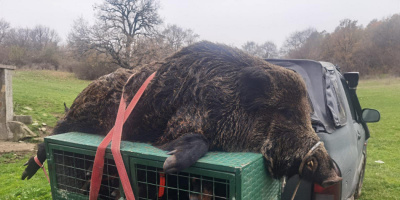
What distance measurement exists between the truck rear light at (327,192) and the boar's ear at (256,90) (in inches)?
30.3

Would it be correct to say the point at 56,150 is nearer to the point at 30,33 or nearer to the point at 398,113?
the point at 398,113

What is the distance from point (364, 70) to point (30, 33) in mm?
55526

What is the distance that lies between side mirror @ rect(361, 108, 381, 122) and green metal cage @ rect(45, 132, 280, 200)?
2.60m

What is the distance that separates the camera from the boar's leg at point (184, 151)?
1.65 m

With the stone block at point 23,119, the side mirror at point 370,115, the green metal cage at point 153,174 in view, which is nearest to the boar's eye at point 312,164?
the green metal cage at point 153,174

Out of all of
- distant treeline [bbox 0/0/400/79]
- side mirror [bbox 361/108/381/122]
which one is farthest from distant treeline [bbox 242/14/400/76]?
side mirror [bbox 361/108/381/122]

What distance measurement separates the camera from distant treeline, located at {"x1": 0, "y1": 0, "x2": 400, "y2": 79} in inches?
980

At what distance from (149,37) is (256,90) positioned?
24708 millimetres

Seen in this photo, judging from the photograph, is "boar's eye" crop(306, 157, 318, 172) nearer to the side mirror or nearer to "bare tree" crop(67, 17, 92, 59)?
the side mirror

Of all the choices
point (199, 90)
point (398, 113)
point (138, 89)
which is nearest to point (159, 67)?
point (138, 89)

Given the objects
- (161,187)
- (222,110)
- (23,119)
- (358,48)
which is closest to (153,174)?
(161,187)

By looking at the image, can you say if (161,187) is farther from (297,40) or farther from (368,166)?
(297,40)

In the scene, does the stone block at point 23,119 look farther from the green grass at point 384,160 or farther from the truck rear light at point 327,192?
the truck rear light at point 327,192

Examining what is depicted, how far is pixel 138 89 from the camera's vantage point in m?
2.43
